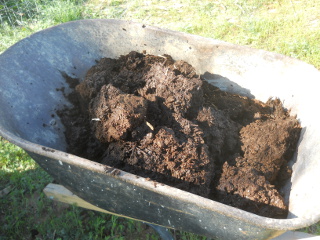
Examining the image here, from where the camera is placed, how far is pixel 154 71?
7.43ft

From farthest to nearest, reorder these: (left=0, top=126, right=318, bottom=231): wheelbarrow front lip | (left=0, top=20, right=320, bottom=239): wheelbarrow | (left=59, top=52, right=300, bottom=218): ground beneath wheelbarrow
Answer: (left=59, top=52, right=300, bottom=218): ground beneath wheelbarrow < (left=0, top=20, right=320, bottom=239): wheelbarrow < (left=0, top=126, right=318, bottom=231): wheelbarrow front lip

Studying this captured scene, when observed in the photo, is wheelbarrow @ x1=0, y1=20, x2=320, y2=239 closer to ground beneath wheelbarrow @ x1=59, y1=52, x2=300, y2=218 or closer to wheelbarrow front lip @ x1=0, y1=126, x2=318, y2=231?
wheelbarrow front lip @ x1=0, y1=126, x2=318, y2=231

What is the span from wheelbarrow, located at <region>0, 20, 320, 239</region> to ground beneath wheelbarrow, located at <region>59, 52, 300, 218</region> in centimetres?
11

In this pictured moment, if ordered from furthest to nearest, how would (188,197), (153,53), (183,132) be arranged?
(153,53)
(183,132)
(188,197)

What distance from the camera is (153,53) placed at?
263cm

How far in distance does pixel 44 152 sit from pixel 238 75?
156 centimetres

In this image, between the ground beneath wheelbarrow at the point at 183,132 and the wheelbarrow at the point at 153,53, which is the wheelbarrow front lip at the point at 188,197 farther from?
the ground beneath wheelbarrow at the point at 183,132

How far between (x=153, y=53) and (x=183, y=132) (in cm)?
95

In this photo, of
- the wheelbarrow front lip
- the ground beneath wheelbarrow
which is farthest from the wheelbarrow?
the ground beneath wheelbarrow

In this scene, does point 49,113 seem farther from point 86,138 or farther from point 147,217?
point 147,217

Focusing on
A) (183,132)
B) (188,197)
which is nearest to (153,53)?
(183,132)

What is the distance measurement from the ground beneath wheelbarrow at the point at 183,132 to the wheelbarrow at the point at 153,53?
4.4 inches

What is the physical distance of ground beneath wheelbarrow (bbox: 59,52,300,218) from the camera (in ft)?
5.88

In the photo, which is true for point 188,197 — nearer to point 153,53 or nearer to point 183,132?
point 183,132
